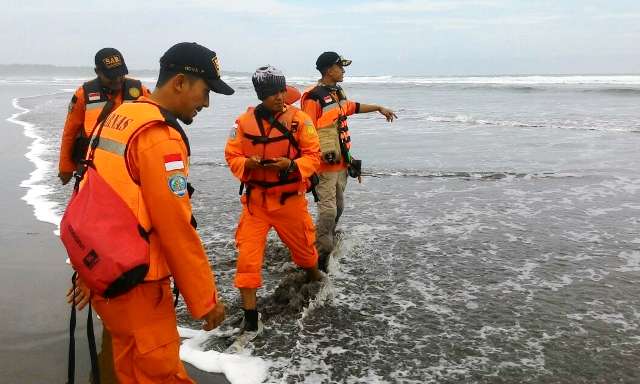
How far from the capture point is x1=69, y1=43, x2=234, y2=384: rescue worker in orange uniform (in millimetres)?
2141

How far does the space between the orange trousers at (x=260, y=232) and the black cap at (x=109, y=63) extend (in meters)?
1.65

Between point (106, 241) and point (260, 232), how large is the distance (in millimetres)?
2335

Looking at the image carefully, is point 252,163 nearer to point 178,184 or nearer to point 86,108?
point 86,108

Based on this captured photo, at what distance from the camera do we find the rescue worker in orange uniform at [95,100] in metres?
4.75

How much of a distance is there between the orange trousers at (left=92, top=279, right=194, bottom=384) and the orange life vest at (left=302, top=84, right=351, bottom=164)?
374cm

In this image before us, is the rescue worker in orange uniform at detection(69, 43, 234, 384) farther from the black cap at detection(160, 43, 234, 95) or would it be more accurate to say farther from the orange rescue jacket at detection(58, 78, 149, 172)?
the orange rescue jacket at detection(58, 78, 149, 172)

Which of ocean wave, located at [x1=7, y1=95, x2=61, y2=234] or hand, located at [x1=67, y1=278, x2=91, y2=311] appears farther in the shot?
ocean wave, located at [x1=7, y1=95, x2=61, y2=234]

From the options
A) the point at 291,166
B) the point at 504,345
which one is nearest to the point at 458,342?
the point at 504,345

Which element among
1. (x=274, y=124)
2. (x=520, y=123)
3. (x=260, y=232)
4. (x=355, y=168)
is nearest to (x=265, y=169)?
(x=274, y=124)

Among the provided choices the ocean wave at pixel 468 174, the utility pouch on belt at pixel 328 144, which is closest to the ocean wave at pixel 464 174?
the ocean wave at pixel 468 174

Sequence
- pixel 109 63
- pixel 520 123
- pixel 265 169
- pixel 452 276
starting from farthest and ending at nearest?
pixel 520 123, pixel 452 276, pixel 109 63, pixel 265 169

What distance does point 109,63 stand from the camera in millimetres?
4734

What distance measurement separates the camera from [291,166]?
4.26 metres

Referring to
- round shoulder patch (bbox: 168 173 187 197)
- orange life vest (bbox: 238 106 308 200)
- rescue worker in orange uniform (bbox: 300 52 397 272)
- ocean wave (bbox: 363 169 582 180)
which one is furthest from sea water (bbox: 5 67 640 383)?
round shoulder patch (bbox: 168 173 187 197)
